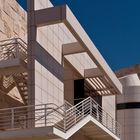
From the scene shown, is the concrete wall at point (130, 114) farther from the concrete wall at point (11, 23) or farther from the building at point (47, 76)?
the concrete wall at point (11, 23)

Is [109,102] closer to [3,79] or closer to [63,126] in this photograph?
[3,79]

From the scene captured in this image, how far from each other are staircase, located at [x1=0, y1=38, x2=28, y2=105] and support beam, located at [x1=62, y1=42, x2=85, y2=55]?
2580mm

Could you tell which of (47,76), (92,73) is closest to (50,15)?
(47,76)

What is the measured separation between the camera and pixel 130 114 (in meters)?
42.1

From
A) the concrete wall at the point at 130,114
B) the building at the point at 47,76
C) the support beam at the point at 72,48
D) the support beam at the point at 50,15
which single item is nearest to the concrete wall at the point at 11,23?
the building at the point at 47,76

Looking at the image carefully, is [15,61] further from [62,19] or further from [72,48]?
[72,48]

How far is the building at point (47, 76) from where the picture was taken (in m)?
20.1

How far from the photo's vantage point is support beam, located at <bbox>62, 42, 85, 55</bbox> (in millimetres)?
25375

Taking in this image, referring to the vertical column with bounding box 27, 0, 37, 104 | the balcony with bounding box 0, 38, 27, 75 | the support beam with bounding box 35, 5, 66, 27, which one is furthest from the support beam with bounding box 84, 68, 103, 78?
the support beam with bounding box 35, 5, 66, 27

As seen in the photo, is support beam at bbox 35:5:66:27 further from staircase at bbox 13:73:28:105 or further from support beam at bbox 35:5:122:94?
staircase at bbox 13:73:28:105

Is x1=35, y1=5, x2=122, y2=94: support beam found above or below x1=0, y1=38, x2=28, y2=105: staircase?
above

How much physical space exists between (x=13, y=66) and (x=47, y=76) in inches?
85.7

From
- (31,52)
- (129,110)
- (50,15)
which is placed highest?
(50,15)

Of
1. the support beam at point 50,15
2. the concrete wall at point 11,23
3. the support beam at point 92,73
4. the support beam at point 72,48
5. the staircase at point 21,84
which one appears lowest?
the staircase at point 21,84
